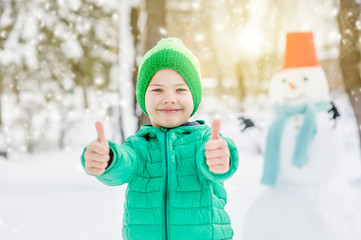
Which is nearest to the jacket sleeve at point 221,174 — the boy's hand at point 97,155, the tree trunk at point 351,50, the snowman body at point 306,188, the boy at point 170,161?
the boy at point 170,161

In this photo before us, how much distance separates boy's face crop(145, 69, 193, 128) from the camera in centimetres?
163

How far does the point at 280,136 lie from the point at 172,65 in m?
1.99

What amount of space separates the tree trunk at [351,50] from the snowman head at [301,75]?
1.25 meters

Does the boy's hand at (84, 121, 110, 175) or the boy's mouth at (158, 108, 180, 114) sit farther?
the boy's mouth at (158, 108, 180, 114)

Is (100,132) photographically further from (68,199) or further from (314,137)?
(68,199)

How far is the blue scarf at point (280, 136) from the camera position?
10.3 feet

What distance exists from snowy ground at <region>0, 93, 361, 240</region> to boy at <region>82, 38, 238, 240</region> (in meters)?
1.84

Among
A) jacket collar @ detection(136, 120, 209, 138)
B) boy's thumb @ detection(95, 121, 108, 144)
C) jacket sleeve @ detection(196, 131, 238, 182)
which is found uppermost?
jacket collar @ detection(136, 120, 209, 138)

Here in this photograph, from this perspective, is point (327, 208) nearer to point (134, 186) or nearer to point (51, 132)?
point (134, 186)

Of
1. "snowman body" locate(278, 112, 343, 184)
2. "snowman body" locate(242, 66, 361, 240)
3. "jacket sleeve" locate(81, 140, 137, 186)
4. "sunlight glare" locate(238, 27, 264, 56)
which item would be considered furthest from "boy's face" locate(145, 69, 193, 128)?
"sunlight glare" locate(238, 27, 264, 56)

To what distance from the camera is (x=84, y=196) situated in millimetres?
4613

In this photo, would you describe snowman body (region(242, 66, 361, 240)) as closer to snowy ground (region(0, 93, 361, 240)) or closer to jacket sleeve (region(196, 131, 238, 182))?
snowy ground (region(0, 93, 361, 240))

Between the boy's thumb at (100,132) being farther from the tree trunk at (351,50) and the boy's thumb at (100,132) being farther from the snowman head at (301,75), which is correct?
the tree trunk at (351,50)

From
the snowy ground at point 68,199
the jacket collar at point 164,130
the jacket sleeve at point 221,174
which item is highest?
the jacket collar at point 164,130
